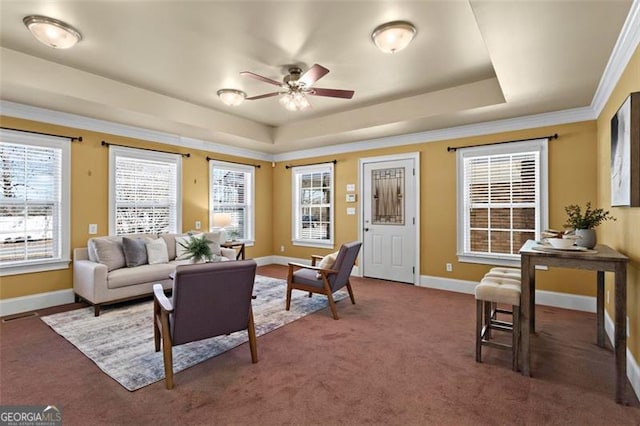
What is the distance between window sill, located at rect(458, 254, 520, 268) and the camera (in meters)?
4.45

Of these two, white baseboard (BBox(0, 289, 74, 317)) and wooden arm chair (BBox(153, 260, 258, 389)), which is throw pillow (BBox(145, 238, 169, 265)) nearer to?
white baseboard (BBox(0, 289, 74, 317))

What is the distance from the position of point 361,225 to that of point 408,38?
3.67 metres

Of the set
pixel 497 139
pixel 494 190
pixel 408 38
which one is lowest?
pixel 494 190

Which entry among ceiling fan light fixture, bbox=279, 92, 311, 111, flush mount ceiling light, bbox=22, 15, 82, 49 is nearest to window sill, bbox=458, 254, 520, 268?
ceiling fan light fixture, bbox=279, 92, 311, 111

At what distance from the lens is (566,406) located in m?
2.07

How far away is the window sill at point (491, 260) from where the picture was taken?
175 inches

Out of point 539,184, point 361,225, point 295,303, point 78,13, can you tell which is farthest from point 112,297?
point 539,184

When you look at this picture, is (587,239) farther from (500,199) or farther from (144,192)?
(144,192)

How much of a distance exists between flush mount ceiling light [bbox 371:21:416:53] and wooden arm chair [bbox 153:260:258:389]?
2.15 metres

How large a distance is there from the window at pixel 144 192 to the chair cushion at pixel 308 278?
2.62 metres

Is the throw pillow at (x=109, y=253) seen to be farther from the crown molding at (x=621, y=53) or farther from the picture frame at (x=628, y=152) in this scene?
the crown molding at (x=621, y=53)

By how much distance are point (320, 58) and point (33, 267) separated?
14.1 feet

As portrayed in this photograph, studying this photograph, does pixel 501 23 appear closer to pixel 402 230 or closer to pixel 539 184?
pixel 539 184

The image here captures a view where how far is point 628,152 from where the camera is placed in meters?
2.26
